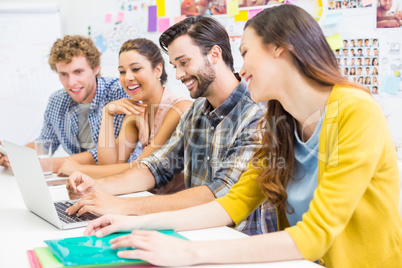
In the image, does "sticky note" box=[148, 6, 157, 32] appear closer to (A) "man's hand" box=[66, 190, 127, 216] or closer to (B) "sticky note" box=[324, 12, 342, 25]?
(B) "sticky note" box=[324, 12, 342, 25]

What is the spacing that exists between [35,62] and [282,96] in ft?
9.14

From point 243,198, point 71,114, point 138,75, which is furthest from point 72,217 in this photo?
point 71,114

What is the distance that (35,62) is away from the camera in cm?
348

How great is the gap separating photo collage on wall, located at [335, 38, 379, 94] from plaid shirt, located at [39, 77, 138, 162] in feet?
3.78

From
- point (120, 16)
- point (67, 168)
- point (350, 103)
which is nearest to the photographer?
point (350, 103)

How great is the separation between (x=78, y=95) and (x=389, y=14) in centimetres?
163

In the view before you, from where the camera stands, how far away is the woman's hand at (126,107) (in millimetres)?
2145

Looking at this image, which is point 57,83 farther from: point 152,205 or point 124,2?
point 152,205

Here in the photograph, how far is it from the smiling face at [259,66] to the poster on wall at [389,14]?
1153mm

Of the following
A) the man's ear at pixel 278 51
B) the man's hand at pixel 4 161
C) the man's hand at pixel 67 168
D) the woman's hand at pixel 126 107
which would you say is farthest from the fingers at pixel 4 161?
the man's ear at pixel 278 51

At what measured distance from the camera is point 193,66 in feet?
5.74

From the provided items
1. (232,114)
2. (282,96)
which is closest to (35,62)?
(232,114)

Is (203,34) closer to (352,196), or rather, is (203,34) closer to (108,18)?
(352,196)

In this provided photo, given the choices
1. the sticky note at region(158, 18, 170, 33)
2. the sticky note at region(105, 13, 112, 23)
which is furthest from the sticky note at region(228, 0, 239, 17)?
the sticky note at region(105, 13, 112, 23)
